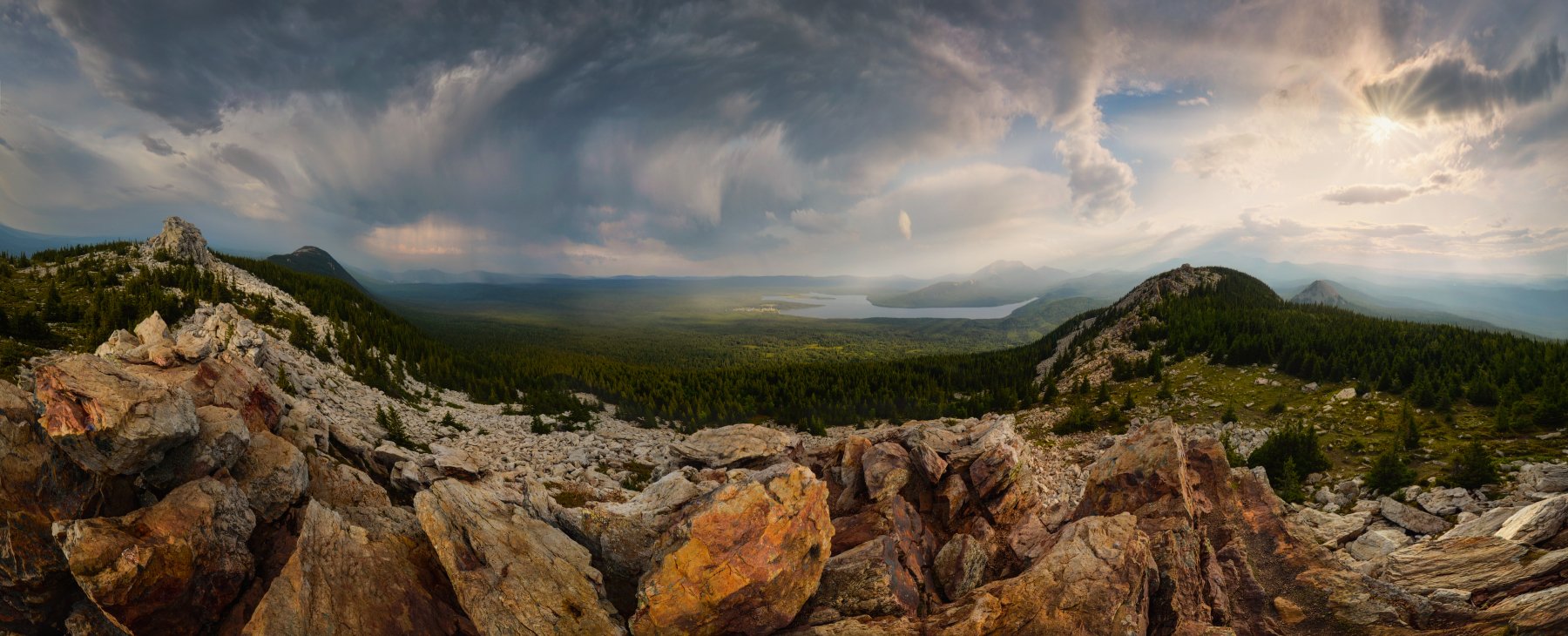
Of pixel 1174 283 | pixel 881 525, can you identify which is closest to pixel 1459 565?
pixel 881 525

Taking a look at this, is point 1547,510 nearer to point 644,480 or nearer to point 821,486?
point 821,486

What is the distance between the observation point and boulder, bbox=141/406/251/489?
11625 millimetres

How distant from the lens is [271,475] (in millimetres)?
13047

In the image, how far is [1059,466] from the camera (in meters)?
33.7

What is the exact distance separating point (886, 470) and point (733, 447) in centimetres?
900

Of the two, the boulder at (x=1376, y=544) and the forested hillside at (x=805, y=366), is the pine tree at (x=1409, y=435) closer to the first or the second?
the forested hillside at (x=805, y=366)

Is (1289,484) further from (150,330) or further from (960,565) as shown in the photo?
(150,330)

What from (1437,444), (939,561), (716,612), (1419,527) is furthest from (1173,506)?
(1437,444)

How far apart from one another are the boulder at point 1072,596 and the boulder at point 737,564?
3949 mm

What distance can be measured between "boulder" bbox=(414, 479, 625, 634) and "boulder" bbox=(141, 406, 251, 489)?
5461 millimetres

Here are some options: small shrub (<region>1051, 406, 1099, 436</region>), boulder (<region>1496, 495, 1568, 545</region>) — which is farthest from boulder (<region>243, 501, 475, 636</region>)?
small shrub (<region>1051, 406, 1099, 436</region>)

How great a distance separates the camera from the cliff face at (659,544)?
10070 millimetres

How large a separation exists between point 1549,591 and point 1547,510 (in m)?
6.07

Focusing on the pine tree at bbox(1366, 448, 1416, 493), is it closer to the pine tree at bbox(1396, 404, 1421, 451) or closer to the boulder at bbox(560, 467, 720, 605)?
the pine tree at bbox(1396, 404, 1421, 451)
